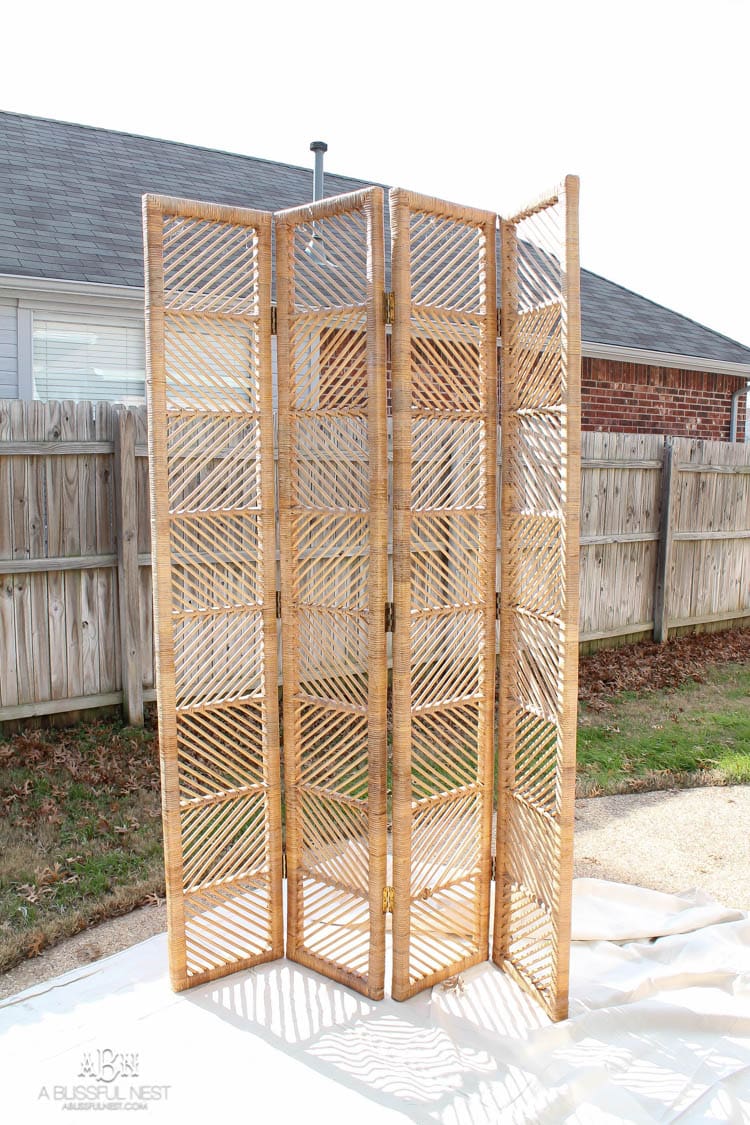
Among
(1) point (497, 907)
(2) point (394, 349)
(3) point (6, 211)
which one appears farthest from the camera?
(3) point (6, 211)

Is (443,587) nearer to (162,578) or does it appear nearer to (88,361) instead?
(162,578)

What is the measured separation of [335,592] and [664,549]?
6338 mm

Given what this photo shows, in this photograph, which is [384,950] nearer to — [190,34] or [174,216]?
[174,216]

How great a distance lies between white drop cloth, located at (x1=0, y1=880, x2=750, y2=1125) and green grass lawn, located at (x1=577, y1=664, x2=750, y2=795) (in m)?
2.12

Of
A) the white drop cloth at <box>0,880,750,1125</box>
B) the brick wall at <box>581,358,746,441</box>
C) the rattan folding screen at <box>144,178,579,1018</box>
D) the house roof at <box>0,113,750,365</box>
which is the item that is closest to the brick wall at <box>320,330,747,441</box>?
the brick wall at <box>581,358,746,441</box>

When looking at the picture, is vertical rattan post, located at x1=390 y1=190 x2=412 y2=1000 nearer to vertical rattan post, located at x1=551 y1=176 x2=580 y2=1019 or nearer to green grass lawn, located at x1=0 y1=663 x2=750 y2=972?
vertical rattan post, located at x1=551 y1=176 x2=580 y2=1019

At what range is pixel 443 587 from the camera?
3.54 metres

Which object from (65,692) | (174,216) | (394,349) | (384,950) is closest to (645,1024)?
(384,950)

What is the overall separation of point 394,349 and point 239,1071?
2.60m

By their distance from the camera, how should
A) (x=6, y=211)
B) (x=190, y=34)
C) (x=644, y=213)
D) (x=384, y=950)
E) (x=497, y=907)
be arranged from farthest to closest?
(x=644, y=213) → (x=6, y=211) → (x=190, y=34) → (x=497, y=907) → (x=384, y=950)

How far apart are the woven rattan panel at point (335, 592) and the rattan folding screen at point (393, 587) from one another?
1 centimetres

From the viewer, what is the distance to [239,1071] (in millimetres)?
2979

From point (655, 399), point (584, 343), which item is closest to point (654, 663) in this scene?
point (584, 343)

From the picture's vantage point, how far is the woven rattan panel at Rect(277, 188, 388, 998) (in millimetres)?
3219
